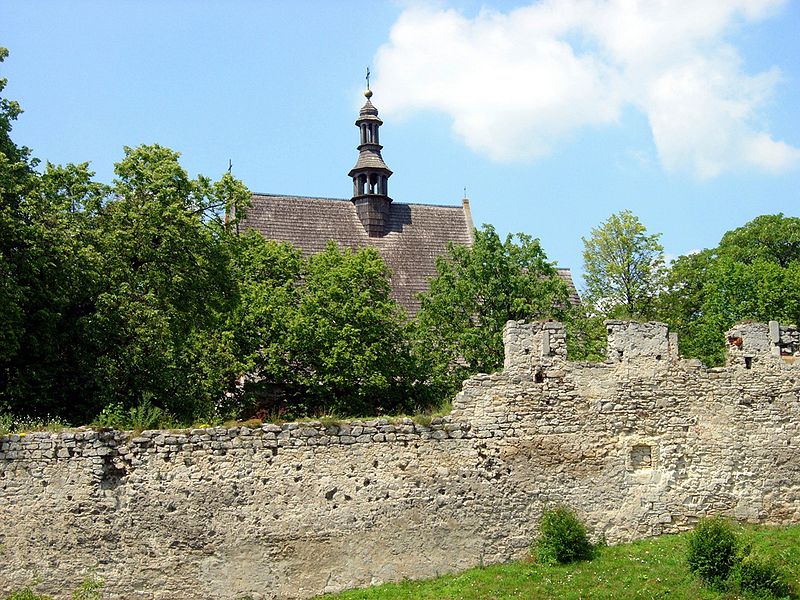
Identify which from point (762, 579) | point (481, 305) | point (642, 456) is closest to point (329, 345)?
point (481, 305)

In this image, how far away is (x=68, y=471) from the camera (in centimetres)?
1461

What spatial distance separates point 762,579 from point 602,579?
2.42 metres

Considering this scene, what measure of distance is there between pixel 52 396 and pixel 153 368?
2304 millimetres

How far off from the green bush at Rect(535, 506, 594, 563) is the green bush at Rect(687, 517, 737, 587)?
5.85ft

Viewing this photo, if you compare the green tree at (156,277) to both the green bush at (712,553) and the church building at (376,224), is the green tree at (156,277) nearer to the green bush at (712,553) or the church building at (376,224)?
the green bush at (712,553)

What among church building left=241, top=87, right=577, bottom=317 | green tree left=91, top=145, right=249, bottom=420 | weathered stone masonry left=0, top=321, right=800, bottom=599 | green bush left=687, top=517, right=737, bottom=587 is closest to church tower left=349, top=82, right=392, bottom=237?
church building left=241, top=87, right=577, bottom=317

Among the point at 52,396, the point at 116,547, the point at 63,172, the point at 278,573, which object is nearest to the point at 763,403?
the point at 278,573

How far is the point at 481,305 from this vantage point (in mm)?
26703

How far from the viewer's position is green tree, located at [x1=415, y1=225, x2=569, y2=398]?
2536 centimetres

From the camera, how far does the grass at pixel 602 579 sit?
14.1 m

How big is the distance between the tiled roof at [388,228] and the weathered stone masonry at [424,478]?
63.6 feet

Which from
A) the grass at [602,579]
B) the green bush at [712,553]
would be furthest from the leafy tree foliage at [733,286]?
the green bush at [712,553]

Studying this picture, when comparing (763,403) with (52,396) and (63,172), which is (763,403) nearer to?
(52,396)

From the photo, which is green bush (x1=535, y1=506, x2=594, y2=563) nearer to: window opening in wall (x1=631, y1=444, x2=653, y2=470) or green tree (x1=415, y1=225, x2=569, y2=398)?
window opening in wall (x1=631, y1=444, x2=653, y2=470)
